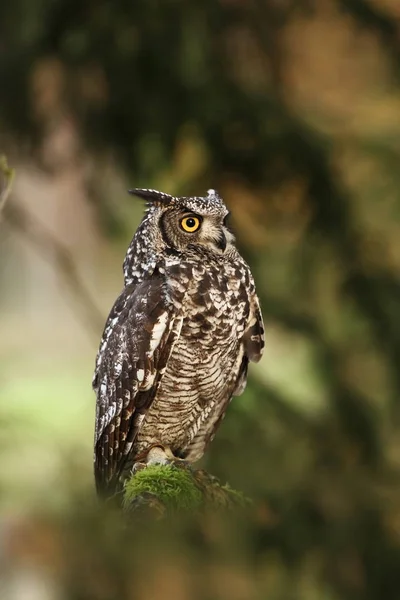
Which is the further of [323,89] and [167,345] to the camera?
[323,89]

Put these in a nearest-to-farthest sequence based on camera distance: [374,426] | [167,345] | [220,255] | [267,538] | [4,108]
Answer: [220,255], [167,345], [267,538], [4,108], [374,426]

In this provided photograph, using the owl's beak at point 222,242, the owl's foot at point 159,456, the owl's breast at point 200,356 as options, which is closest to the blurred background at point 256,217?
the owl's breast at point 200,356

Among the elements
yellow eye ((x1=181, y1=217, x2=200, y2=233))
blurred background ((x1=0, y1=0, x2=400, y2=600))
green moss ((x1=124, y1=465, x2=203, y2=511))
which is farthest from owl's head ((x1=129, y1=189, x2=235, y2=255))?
blurred background ((x1=0, y1=0, x2=400, y2=600))

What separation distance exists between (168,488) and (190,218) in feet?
1.04

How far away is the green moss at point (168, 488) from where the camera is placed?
0.88 m

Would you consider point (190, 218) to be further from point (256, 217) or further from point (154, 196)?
point (256, 217)

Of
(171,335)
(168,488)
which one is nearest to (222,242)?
(171,335)

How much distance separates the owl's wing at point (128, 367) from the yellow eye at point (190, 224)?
14cm

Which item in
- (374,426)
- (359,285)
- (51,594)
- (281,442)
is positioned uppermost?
(359,285)

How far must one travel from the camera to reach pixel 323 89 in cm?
429

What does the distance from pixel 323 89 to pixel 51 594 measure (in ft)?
11.7

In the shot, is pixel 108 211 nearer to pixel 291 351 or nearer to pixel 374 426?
pixel 291 351

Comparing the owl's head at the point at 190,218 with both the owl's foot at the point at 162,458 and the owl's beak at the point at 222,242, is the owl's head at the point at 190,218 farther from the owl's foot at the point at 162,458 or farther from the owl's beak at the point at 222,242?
the owl's foot at the point at 162,458

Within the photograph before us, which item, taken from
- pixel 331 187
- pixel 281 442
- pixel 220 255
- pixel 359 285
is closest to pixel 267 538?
pixel 281 442
